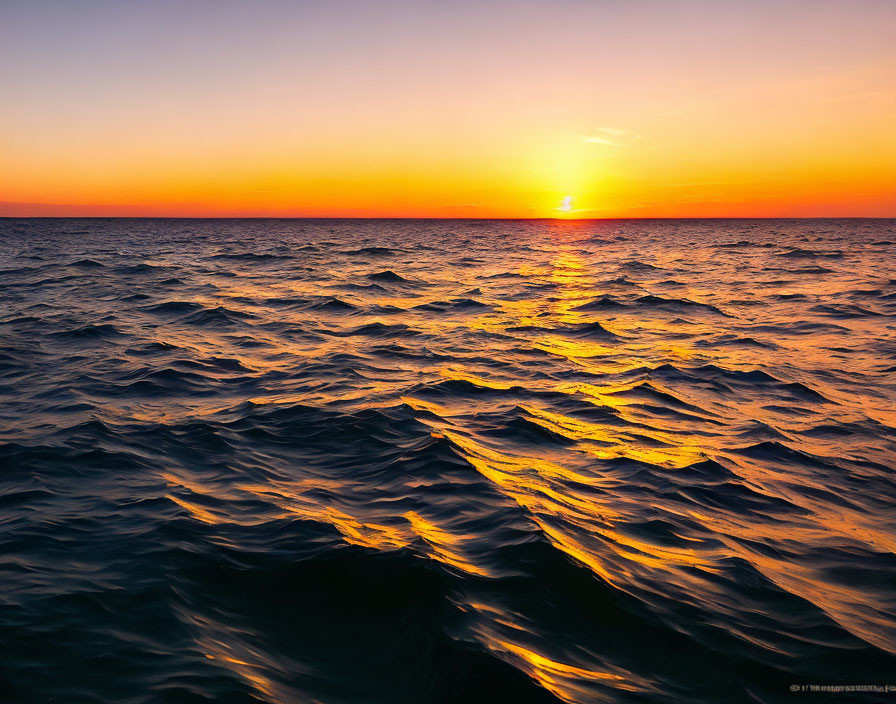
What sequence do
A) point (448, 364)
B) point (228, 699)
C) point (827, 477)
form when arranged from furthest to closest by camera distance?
point (448, 364), point (827, 477), point (228, 699)

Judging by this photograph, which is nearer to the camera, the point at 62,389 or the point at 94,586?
the point at 94,586

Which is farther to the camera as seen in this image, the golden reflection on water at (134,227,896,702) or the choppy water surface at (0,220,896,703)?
the golden reflection on water at (134,227,896,702)

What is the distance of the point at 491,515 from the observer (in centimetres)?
687

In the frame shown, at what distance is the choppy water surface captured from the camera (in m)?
4.51

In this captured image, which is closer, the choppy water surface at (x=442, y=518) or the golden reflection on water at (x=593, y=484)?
the choppy water surface at (x=442, y=518)

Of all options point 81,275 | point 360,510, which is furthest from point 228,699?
point 81,275

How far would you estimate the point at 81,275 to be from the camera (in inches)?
1213

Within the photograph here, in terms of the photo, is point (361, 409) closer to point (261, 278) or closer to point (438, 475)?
point (438, 475)

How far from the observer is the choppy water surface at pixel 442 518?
4.51 metres

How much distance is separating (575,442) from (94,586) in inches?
244

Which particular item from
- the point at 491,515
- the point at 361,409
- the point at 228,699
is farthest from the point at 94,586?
the point at 361,409

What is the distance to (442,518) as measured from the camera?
22.4ft

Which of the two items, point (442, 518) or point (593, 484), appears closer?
point (442, 518)

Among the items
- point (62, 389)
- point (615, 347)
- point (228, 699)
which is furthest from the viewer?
point (615, 347)
